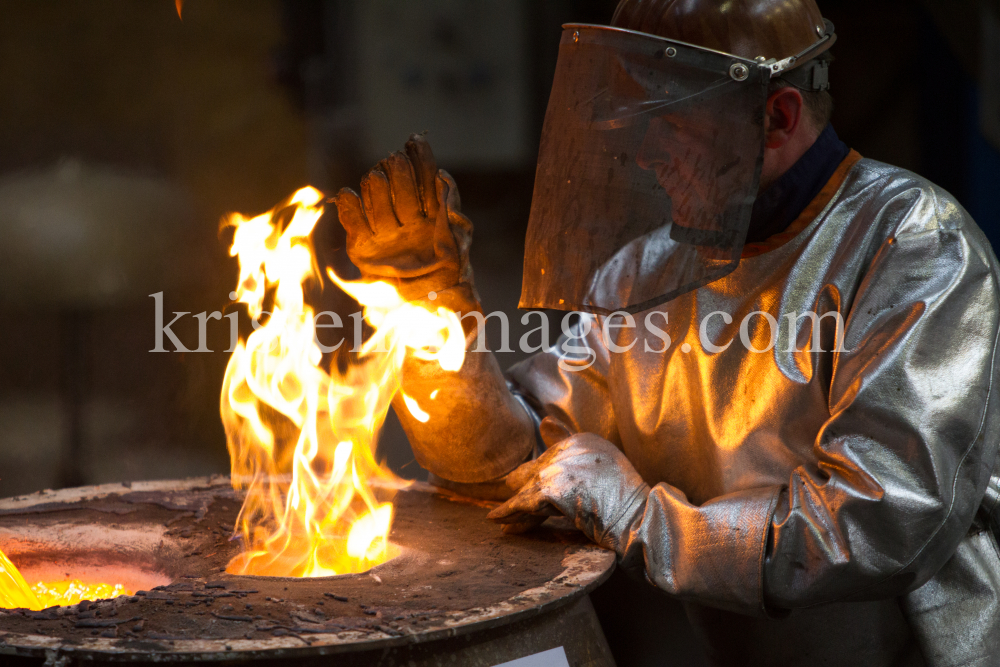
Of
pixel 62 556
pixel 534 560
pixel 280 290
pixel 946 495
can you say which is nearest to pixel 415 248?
pixel 280 290

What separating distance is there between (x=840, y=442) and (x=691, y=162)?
0.61 m

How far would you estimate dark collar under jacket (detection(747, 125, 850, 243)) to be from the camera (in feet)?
5.84

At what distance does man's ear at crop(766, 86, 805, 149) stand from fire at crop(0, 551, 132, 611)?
159 centimetres

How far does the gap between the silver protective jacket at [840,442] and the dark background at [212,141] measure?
91cm

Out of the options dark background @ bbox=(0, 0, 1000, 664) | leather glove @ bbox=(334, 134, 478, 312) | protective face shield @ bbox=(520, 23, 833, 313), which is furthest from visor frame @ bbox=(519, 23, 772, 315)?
dark background @ bbox=(0, 0, 1000, 664)

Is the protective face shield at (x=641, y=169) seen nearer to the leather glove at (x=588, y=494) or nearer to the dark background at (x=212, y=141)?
the leather glove at (x=588, y=494)

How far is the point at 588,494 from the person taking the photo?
175 cm

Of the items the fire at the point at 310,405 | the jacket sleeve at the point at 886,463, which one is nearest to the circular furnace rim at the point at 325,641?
the jacket sleeve at the point at 886,463

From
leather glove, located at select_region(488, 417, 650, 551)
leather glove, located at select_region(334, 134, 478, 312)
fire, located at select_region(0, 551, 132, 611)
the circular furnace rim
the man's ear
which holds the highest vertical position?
the man's ear

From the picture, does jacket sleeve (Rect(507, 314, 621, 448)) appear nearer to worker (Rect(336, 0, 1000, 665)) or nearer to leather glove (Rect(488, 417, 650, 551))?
worker (Rect(336, 0, 1000, 665))

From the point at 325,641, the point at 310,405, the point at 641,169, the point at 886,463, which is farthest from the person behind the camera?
the point at 310,405

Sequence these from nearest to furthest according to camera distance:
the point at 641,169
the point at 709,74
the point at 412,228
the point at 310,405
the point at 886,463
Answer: the point at 886,463 → the point at 709,74 → the point at 641,169 → the point at 412,228 → the point at 310,405

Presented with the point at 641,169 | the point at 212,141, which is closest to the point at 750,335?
the point at 641,169

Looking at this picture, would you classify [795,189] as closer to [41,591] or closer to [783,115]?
[783,115]
